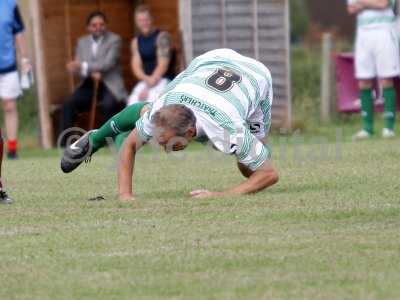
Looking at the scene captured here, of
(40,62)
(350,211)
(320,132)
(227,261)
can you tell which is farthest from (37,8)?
(227,261)

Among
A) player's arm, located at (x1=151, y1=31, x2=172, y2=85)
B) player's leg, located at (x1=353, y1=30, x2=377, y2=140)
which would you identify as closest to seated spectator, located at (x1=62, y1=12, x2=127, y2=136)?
player's arm, located at (x1=151, y1=31, x2=172, y2=85)

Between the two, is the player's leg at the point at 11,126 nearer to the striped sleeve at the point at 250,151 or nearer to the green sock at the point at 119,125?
the green sock at the point at 119,125

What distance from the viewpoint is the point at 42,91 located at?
17.8 m

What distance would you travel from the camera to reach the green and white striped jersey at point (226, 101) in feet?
29.1

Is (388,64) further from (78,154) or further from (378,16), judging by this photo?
(78,154)

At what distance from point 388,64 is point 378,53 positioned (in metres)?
0.18

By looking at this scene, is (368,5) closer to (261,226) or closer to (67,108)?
(67,108)

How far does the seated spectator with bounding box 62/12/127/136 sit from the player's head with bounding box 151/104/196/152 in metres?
8.61

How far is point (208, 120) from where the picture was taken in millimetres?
8844

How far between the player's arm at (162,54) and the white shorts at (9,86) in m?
2.12

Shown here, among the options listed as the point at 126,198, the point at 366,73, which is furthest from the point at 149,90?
the point at 126,198

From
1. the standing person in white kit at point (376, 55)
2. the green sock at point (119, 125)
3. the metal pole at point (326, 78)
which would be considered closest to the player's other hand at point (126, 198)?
the green sock at point (119, 125)

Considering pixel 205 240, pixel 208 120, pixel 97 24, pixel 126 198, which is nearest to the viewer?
pixel 205 240

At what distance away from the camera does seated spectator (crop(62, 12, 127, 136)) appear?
17.3m
